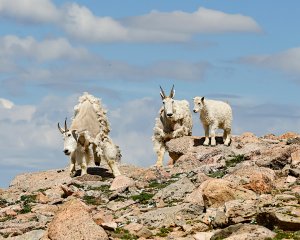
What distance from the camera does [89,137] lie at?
36.1m

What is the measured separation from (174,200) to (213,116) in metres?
12.8

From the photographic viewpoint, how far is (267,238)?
19.2 metres

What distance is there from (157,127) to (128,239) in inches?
737

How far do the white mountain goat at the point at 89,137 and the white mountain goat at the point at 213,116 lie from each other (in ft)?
15.4

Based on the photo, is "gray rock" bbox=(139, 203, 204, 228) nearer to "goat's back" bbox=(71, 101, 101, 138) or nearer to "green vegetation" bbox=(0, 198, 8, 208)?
"green vegetation" bbox=(0, 198, 8, 208)

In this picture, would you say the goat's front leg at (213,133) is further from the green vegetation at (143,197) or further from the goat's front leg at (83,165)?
the green vegetation at (143,197)

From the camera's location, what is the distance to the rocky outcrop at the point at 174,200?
21234 millimetres

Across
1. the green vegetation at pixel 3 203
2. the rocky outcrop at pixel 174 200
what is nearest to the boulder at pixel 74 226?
the rocky outcrop at pixel 174 200

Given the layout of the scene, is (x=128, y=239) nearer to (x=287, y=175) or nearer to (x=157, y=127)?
(x=287, y=175)

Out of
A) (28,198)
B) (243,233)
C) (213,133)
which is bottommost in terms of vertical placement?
(243,233)

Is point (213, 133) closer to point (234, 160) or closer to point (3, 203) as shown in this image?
point (234, 160)

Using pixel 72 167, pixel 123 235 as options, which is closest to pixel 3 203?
pixel 72 167

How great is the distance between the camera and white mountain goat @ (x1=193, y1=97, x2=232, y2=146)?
128 feet

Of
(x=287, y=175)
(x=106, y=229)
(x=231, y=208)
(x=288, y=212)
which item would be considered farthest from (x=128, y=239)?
(x=287, y=175)
